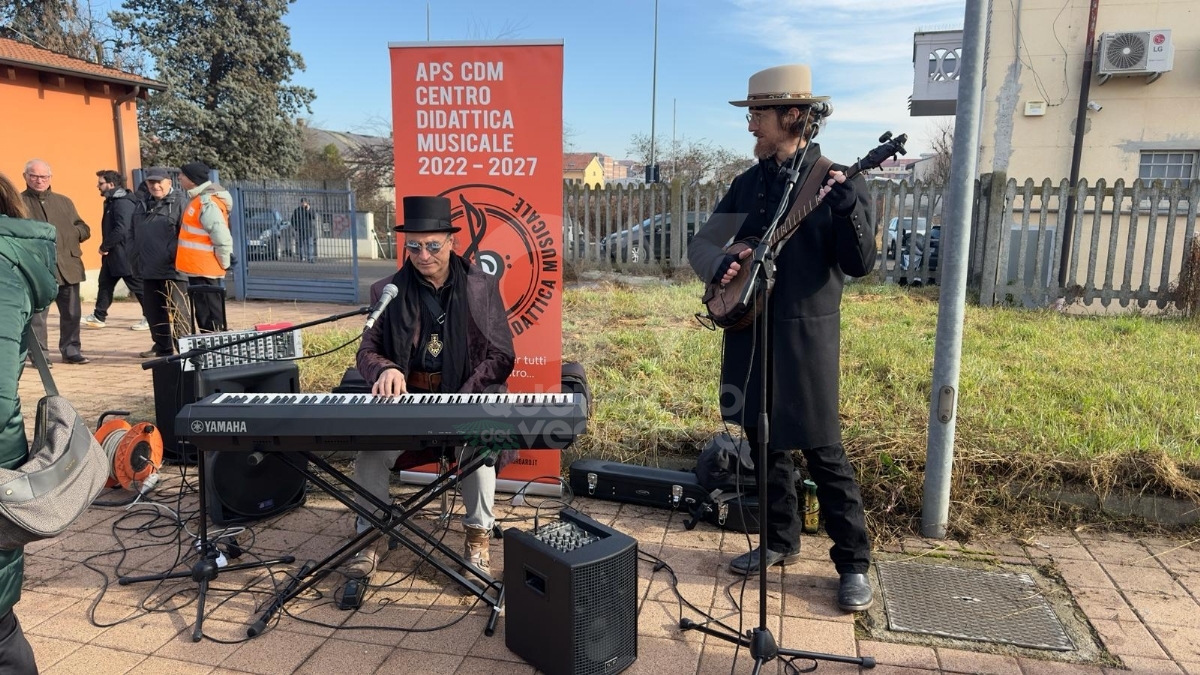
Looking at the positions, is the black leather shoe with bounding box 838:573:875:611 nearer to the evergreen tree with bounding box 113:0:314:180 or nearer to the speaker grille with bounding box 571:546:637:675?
the speaker grille with bounding box 571:546:637:675

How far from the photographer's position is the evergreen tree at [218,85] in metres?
26.1

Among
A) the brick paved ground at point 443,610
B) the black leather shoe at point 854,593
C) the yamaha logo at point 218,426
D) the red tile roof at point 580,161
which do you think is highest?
the red tile roof at point 580,161

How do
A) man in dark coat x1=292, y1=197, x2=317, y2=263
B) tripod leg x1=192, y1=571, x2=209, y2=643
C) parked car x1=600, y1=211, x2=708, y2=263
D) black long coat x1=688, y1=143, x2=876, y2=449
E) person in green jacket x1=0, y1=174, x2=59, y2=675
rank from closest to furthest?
person in green jacket x1=0, y1=174, x2=59, y2=675
tripod leg x1=192, y1=571, x2=209, y2=643
black long coat x1=688, y1=143, x2=876, y2=449
man in dark coat x1=292, y1=197, x2=317, y2=263
parked car x1=600, y1=211, x2=708, y2=263

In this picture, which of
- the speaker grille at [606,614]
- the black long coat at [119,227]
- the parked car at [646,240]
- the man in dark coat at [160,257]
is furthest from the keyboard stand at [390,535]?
the parked car at [646,240]

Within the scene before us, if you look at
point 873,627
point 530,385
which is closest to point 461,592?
point 530,385

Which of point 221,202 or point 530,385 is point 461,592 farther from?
point 221,202

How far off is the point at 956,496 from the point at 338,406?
117 inches

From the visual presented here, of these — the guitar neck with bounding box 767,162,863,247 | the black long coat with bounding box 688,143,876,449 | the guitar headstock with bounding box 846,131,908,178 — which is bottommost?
the black long coat with bounding box 688,143,876,449

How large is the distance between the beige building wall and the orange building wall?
48.5 feet

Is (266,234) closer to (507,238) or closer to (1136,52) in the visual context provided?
(507,238)

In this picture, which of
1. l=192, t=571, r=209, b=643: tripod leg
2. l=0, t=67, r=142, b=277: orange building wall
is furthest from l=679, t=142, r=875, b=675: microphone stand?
l=0, t=67, r=142, b=277: orange building wall

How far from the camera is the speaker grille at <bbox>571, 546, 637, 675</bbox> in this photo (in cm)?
246

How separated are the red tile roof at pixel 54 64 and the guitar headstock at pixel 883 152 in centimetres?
1413

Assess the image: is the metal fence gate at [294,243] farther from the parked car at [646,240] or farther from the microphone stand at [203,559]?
the microphone stand at [203,559]
